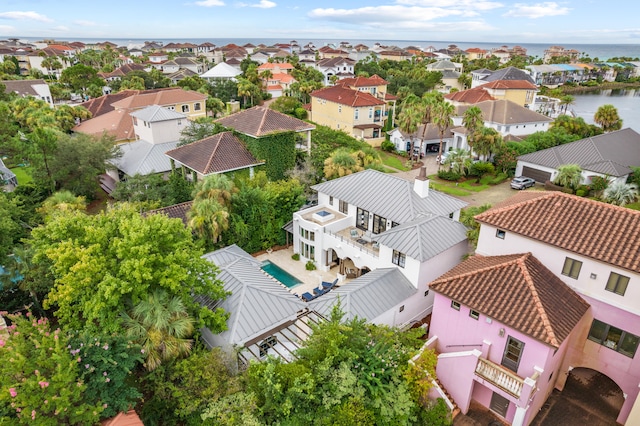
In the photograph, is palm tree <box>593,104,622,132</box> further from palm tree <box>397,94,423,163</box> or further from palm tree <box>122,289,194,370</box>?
palm tree <box>122,289,194,370</box>

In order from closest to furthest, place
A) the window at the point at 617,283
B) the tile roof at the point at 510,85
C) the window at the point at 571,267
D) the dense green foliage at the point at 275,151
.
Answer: the window at the point at 617,283
the window at the point at 571,267
the dense green foliage at the point at 275,151
the tile roof at the point at 510,85

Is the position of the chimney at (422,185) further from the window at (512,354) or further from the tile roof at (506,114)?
the tile roof at (506,114)

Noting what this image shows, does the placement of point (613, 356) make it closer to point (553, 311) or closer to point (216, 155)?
point (553, 311)

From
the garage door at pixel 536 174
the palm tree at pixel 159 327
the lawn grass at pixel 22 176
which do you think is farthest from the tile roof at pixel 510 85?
the palm tree at pixel 159 327

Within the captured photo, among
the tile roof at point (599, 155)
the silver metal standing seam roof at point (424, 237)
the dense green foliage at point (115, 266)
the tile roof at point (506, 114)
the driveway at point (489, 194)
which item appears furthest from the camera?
the tile roof at point (506, 114)

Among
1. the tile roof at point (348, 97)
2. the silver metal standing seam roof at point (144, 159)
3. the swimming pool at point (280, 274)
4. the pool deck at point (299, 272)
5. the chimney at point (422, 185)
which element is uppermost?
the tile roof at point (348, 97)

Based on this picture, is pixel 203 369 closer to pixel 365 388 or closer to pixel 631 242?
pixel 365 388

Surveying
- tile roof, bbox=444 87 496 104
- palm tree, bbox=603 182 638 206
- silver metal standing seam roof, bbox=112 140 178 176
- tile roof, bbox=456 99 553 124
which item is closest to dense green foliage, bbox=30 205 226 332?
silver metal standing seam roof, bbox=112 140 178 176
